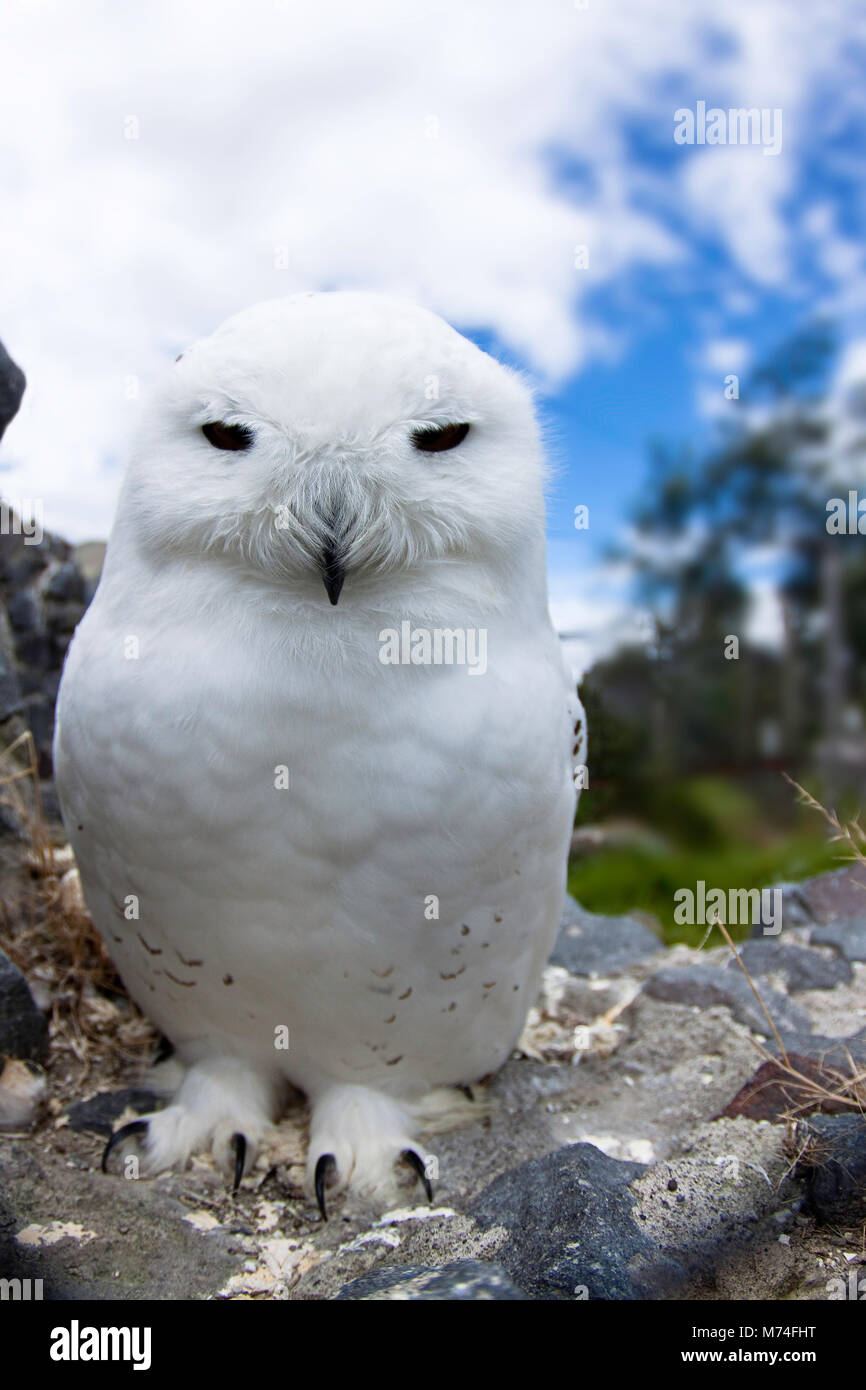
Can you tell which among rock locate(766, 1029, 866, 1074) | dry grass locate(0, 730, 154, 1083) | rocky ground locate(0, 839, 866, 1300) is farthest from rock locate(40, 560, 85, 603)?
rock locate(766, 1029, 866, 1074)

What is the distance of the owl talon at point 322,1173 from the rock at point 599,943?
1.59 meters

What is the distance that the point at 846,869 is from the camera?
427 centimetres

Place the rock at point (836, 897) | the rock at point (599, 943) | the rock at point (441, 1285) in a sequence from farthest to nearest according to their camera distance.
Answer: the rock at point (836, 897) < the rock at point (599, 943) < the rock at point (441, 1285)

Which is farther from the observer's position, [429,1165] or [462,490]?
[429,1165]

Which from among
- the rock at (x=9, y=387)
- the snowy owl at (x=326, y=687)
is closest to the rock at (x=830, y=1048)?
the snowy owl at (x=326, y=687)

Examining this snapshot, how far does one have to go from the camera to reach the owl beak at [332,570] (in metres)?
1.92

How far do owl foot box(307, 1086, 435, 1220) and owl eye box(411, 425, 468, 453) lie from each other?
59.4 inches

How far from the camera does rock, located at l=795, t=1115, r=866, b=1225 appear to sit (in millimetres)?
1945

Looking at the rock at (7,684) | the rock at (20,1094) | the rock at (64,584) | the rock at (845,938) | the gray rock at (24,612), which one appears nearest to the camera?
the rock at (20,1094)

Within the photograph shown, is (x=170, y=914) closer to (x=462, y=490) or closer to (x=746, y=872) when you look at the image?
(x=462, y=490)

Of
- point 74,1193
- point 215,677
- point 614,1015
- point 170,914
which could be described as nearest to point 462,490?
point 215,677

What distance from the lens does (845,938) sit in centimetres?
380

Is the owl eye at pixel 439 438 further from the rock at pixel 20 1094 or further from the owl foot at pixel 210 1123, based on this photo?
the rock at pixel 20 1094
